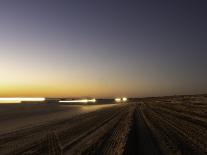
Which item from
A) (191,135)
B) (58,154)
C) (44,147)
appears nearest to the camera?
(58,154)

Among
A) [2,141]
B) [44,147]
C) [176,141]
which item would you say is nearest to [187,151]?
[176,141]

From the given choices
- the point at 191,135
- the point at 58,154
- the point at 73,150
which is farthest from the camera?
the point at 191,135

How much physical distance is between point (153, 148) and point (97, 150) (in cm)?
269

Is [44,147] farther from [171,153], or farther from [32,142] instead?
[171,153]

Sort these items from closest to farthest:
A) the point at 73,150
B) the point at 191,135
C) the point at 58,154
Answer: the point at 58,154, the point at 73,150, the point at 191,135

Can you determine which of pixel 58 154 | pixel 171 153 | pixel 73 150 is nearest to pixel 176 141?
pixel 171 153

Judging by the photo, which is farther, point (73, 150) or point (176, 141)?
point (176, 141)

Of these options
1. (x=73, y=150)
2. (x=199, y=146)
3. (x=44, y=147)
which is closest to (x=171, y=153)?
(x=199, y=146)

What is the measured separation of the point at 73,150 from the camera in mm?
11625

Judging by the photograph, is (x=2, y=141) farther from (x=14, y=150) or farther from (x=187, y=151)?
(x=187, y=151)

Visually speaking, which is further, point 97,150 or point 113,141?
point 113,141

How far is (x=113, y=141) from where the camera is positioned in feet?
45.0

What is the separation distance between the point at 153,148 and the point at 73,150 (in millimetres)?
3756

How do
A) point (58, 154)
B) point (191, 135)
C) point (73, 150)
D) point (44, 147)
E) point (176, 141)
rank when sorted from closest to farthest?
point (58, 154)
point (73, 150)
point (44, 147)
point (176, 141)
point (191, 135)
